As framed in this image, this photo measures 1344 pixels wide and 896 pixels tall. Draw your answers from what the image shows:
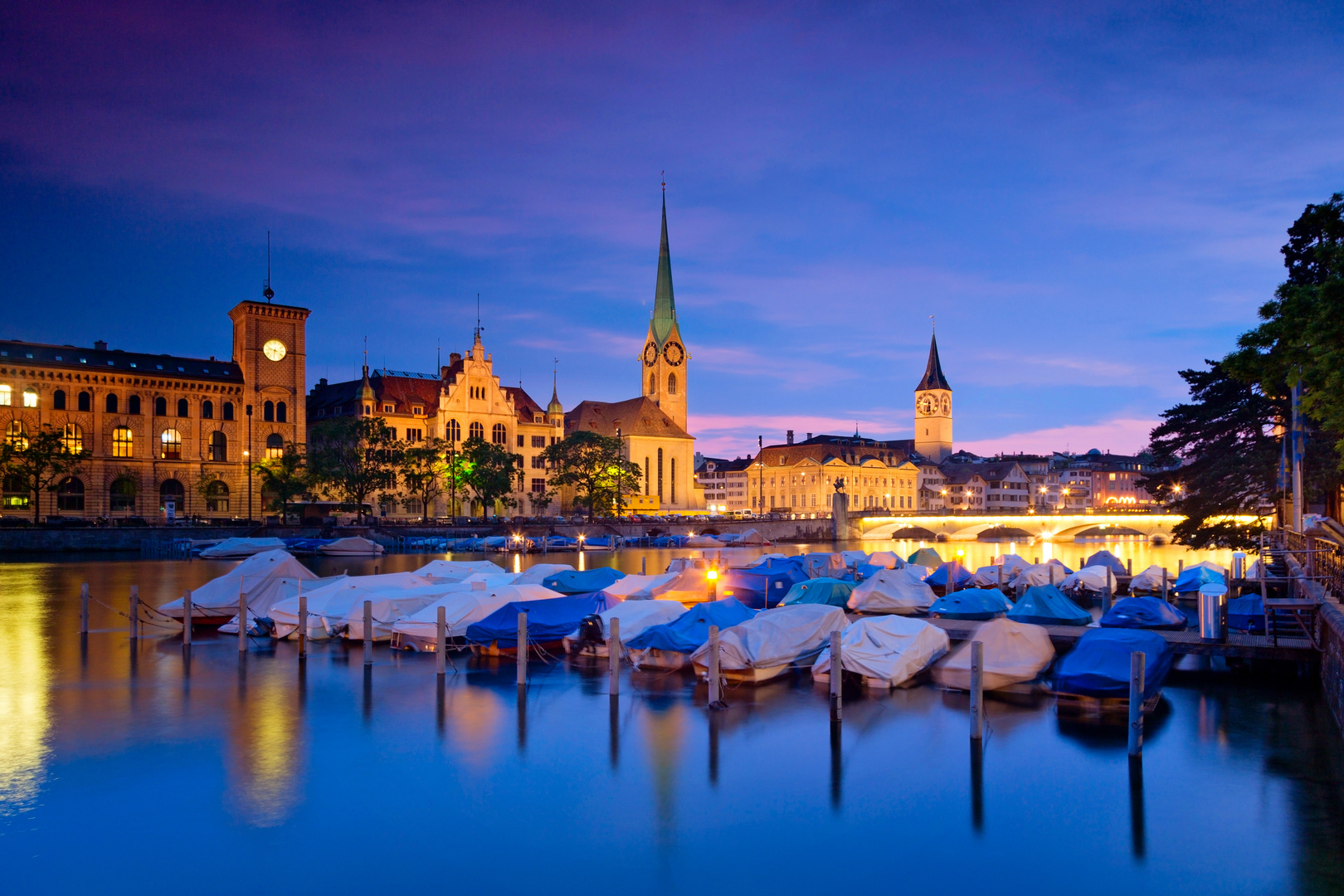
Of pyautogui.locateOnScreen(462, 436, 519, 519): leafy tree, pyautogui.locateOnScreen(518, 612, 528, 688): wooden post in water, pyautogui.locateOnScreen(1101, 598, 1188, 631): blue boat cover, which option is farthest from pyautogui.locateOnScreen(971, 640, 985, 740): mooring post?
pyautogui.locateOnScreen(462, 436, 519, 519): leafy tree

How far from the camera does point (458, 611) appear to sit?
32875 mm

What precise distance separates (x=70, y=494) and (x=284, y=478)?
19.6m

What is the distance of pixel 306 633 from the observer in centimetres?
3425

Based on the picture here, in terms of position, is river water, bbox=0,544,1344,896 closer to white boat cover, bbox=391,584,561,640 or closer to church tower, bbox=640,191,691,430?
white boat cover, bbox=391,584,561,640

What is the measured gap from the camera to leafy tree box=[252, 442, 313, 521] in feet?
325

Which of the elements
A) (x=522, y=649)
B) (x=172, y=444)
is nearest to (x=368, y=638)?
(x=522, y=649)

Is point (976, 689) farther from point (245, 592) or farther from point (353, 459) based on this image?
point (353, 459)

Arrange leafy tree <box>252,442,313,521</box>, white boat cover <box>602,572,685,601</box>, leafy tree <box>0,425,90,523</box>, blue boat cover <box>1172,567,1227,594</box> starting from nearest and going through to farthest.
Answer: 1. white boat cover <box>602,572,685,601</box>
2. blue boat cover <box>1172,567,1227,594</box>
3. leafy tree <box>0,425,90,523</box>
4. leafy tree <box>252,442,313,521</box>

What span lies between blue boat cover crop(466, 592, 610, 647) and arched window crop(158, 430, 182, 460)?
8344cm

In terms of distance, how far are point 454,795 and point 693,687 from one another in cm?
956

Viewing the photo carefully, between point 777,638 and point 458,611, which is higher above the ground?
point 458,611

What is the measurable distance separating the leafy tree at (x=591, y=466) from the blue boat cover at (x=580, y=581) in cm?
6805

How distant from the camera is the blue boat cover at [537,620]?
31.9 metres

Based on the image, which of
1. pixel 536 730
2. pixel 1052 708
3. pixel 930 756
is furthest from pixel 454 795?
pixel 1052 708
